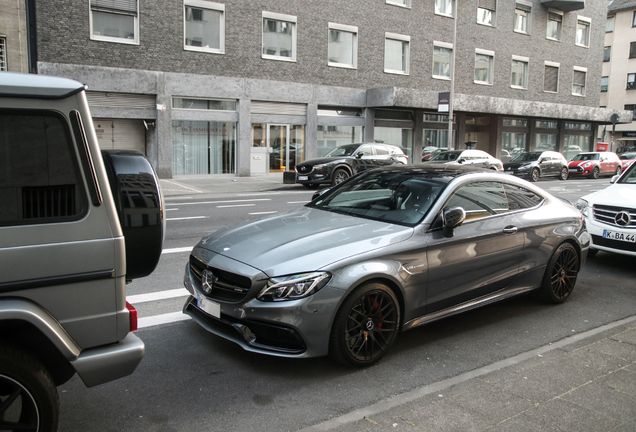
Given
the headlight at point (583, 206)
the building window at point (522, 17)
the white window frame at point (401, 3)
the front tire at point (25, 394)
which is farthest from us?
the building window at point (522, 17)

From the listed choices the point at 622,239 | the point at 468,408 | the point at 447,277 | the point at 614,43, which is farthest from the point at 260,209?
the point at 614,43

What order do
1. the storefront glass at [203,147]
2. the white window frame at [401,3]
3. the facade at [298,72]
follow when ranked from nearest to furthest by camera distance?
1. the facade at [298,72]
2. the storefront glass at [203,147]
3. the white window frame at [401,3]

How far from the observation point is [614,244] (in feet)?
24.3

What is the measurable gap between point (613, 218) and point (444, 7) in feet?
84.4

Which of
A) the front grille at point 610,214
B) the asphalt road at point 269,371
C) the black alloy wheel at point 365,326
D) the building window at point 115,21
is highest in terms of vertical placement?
the building window at point 115,21

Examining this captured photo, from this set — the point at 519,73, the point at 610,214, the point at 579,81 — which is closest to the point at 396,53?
the point at 519,73

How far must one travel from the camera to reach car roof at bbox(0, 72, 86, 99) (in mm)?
2582

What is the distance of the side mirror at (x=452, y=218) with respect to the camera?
15.1ft

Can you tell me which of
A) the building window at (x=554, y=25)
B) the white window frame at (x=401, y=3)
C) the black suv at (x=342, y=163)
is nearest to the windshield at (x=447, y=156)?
the black suv at (x=342, y=163)

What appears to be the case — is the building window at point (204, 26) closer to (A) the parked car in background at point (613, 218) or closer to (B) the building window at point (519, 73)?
(A) the parked car in background at point (613, 218)

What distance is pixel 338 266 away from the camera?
13.0 feet

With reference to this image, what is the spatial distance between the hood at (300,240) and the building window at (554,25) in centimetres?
3667

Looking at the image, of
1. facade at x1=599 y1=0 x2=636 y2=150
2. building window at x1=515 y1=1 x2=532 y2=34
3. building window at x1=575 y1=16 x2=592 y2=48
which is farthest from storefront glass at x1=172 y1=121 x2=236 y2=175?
facade at x1=599 y1=0 x2=636 y2=150

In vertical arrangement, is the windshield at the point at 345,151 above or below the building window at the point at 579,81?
below
